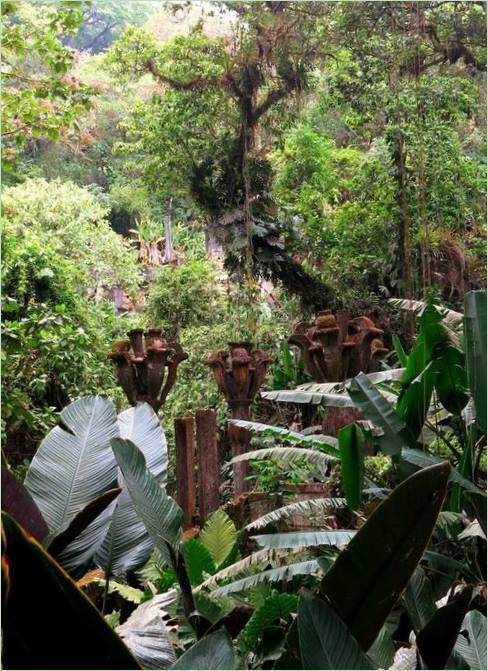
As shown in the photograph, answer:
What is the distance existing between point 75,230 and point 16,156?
698 mm

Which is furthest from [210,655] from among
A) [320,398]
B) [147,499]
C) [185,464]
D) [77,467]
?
[185,464]

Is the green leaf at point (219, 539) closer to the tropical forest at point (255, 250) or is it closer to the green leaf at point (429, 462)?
the tropical forest at point (255, 250)

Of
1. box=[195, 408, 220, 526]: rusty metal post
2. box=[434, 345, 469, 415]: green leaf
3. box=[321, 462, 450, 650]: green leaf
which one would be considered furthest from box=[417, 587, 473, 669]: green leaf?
box=[195, 408, 220, 526]: rusty metal post

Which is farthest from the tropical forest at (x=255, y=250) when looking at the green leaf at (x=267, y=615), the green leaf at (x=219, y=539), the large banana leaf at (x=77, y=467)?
the large banana leaf at (x=77, y=467)

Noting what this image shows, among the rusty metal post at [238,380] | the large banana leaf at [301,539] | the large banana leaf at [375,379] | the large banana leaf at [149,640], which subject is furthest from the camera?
the rusty metal post at [238,380]

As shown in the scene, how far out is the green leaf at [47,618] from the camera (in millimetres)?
523

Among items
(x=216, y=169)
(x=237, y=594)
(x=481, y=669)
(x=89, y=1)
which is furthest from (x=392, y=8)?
(x=481, y=669)

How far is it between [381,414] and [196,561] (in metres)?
0.41

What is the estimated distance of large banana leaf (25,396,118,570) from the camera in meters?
0.81

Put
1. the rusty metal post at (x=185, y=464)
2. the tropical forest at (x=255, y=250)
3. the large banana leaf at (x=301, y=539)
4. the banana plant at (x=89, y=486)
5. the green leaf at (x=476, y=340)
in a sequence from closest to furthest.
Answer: the banana plant at (x=89, y=486), the large banana leaf at (x=301, y=539), the green leaf at (x=476, y=340), the tropical forest at (x=255, y=250), the rusty metal post at (x=185, y=464)

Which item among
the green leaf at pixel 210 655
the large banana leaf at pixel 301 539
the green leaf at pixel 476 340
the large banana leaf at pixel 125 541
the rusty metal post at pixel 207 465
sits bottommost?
the rusty metal post at pixel 207 465

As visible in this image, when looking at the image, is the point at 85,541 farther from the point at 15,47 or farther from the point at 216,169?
the point at 216,169

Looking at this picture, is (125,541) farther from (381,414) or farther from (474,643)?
(381,414)

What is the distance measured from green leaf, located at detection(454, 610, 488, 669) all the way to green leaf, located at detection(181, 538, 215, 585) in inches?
14.6
